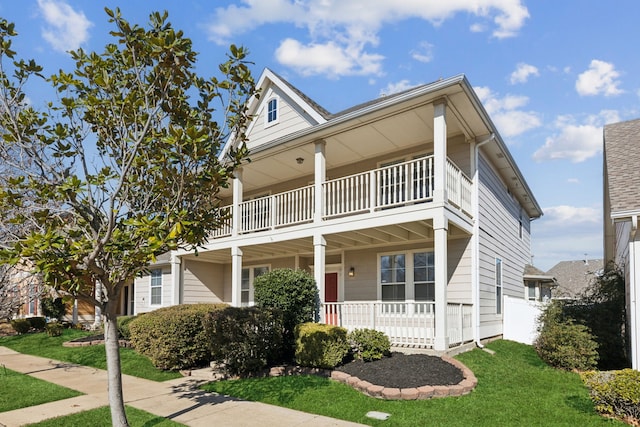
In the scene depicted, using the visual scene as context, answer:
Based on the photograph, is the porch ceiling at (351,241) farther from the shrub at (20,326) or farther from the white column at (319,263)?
the shrub at (20,326)

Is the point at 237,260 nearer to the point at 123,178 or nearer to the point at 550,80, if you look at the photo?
the point at 123,178

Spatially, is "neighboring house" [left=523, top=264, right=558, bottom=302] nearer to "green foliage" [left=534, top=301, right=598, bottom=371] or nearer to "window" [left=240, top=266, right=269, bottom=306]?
"green foliage" [left=534, top=301, right=598, bottom=371]

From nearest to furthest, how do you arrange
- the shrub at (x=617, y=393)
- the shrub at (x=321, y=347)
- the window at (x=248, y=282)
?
the shrub at (x=617, y=393)
the shrub at (x=321, y=347)
the window at (x=248, y=282)

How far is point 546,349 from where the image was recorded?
1039 centimetres

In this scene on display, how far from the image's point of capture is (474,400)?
23.2 feet

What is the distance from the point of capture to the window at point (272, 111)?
15641mm

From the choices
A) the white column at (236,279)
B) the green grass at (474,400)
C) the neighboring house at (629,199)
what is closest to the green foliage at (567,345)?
the green grass at (474,400)

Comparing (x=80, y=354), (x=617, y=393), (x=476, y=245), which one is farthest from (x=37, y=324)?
(x=617, y=393)

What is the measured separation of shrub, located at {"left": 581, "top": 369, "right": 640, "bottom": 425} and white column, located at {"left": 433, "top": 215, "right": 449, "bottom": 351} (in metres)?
3.33

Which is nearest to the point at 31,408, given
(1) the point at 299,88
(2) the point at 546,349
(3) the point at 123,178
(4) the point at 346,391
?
(3) the point at 123,178

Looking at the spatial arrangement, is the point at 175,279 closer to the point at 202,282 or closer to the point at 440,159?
the point at 202,282

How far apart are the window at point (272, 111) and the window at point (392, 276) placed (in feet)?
19.9

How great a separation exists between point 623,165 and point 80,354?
15.0m

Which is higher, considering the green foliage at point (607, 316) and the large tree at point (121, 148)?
the large tree at point (121, 148)
